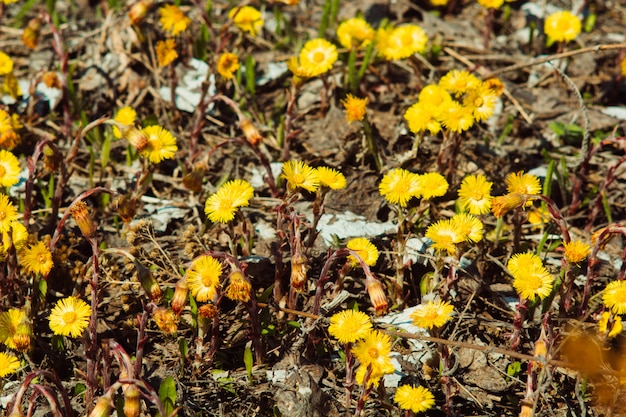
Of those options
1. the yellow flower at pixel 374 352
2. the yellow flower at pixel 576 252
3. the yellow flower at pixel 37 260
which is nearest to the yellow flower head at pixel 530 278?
the yellow flower at pixel 576 252

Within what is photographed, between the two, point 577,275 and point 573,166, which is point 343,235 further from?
point 573,166

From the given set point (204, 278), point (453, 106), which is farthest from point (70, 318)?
point (453, 106)

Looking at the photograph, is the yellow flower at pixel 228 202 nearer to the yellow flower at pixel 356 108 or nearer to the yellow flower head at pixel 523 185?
the yellow flower at pixel 356 108

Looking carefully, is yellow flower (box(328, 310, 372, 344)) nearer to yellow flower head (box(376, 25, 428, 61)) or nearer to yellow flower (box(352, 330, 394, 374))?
yellow flower (box(352, 330, 394, 374))

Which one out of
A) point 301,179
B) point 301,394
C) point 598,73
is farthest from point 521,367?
point 598,73

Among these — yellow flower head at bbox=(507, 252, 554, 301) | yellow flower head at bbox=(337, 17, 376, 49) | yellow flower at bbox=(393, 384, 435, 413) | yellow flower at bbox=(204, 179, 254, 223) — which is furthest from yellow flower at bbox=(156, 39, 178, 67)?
yellow flower at bbox=(393, 384, 435, 413)
